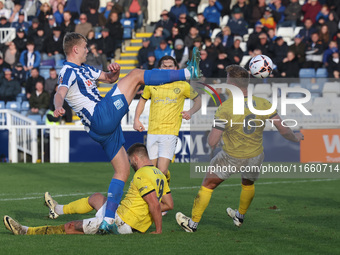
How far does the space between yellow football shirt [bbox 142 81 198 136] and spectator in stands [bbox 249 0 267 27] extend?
13.4 meters

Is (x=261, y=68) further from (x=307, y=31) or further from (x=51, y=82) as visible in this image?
(x=51, y=82)

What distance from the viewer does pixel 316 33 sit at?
21406mm

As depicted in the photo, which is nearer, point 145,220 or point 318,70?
Answer: point 145,220

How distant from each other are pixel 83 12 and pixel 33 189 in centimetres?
1407

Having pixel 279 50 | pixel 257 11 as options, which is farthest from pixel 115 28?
pixel 279 50

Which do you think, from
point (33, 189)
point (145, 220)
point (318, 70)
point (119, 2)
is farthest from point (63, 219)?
point (119, 2)

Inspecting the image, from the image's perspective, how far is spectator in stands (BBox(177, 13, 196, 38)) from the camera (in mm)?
22791

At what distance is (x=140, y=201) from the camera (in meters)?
7.58

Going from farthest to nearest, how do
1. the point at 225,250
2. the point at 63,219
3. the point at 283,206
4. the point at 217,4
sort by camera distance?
the point at 217,4, the point at 283,206, the point at 63,219, the point at 225,250

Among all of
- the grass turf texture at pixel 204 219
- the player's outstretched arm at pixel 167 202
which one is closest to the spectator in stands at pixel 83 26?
the grass turf texture at pixel 204 219

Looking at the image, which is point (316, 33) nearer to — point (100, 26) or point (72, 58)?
point (100, 26)

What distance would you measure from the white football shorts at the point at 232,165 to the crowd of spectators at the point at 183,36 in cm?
1246

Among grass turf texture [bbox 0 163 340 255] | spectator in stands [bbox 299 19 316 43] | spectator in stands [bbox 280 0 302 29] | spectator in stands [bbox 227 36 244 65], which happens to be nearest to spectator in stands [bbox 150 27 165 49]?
spectator in stands [bbox 227 36 244 65]

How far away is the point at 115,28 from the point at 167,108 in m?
14.7
